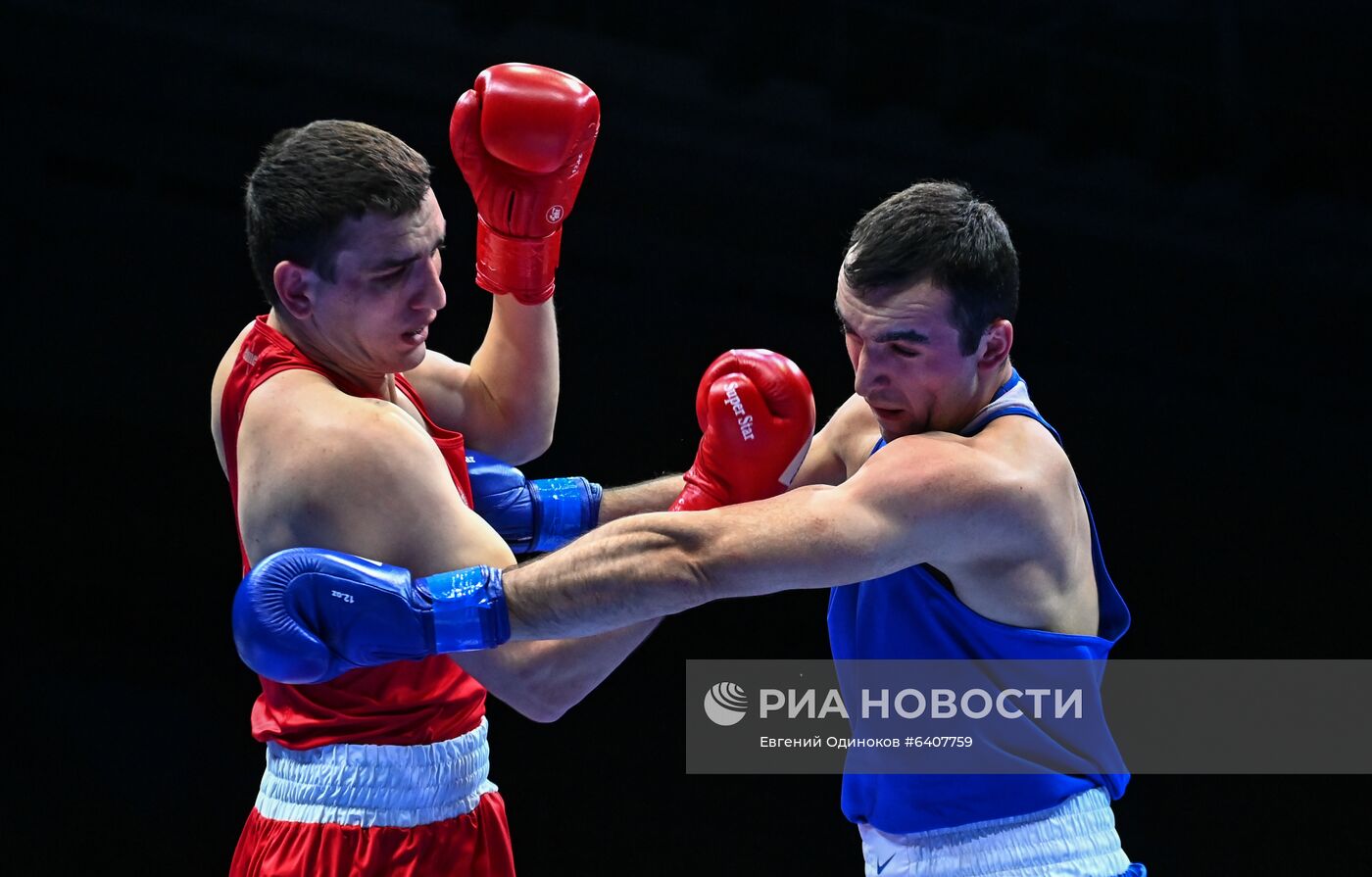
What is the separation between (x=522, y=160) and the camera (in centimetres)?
255

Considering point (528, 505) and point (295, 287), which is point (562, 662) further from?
point (295, 287)

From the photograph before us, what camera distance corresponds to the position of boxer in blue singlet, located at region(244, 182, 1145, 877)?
6.64 ft

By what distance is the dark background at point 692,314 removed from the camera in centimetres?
474

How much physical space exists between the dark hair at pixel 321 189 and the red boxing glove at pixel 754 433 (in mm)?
621

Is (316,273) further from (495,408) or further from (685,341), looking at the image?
(685,341)

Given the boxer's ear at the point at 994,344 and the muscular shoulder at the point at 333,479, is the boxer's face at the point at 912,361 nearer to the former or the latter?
the boxer's ear at the point at 994,344

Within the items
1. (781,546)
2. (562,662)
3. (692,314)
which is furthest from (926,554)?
(692,314)

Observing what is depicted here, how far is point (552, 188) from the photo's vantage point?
2623mm

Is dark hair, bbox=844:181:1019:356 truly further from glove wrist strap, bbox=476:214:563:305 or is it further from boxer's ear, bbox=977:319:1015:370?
glove wrist strap, bbox=476:214:563:305

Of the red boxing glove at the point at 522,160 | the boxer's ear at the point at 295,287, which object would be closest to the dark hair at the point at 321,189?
the boxer's ear at the point at 295,287

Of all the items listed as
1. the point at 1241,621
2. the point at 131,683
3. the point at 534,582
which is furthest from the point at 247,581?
the point at 1241,621

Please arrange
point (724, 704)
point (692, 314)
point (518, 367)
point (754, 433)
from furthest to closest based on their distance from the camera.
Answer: point (692, 314) < point (724, 704) < point (518, 367) < point (754, 433)

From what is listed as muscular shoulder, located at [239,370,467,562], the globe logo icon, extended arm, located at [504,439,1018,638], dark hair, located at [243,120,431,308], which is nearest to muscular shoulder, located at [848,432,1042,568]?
extended arm, located at [504,439,1018,638]

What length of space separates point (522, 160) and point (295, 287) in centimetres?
54
